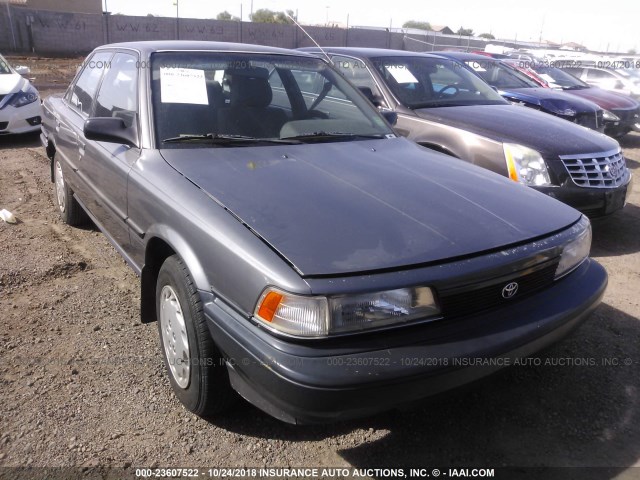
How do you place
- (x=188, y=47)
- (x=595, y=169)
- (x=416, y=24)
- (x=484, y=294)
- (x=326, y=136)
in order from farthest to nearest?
(x=416, y=24) < (x=595, y=169) < (x=188, y=47) < (x=326, y=136) < (x=484, y=294)

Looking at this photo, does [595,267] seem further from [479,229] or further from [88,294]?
[88,294]

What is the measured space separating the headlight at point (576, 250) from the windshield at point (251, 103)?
4.50 ft

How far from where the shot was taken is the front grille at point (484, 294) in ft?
6.67

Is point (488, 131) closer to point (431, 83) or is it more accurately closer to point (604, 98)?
point (431, 83)

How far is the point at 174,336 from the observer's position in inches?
99.9

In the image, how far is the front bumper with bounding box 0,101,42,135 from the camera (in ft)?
25.3

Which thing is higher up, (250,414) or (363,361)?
(363,361)

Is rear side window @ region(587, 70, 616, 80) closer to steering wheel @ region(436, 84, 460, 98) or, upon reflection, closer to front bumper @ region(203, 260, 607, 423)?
steering wheel @ region(436, 84, 460, 98)

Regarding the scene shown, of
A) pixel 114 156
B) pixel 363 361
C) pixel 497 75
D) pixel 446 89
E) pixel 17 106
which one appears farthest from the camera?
pixel 497 75

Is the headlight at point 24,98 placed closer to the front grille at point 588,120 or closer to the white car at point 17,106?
the white car at point 17,106

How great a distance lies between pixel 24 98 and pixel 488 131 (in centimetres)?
683

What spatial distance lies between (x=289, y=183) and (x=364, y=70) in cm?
346

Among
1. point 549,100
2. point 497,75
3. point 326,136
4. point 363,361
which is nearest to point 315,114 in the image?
point 326,136

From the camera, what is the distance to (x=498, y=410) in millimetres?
2641
